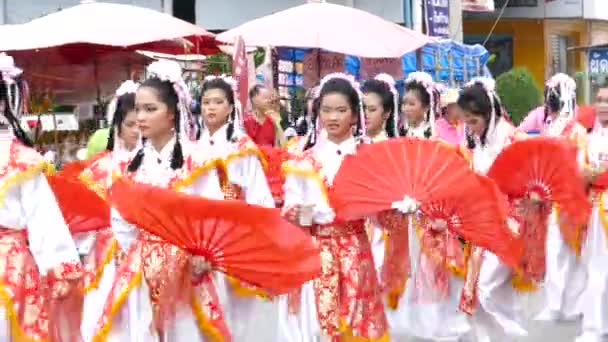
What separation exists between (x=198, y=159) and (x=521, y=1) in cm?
2477

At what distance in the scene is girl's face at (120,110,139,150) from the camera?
7344mm

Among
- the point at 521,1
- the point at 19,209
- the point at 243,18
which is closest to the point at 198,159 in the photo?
the point at 19,209

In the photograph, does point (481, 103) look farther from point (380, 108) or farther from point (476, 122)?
point (380, 108)

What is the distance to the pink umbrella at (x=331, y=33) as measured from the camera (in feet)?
37.2

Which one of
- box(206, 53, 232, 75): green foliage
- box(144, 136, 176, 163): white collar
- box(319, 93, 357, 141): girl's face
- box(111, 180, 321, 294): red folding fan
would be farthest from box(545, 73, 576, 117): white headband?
box(111, 180, 321, 294): red folding fan

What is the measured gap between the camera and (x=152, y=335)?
17.3 ft

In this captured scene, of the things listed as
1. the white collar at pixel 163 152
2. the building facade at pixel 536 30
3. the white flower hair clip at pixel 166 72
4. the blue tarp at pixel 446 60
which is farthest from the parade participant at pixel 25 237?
the building facade at pixel 536 30

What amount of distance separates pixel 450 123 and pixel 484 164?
2171mm

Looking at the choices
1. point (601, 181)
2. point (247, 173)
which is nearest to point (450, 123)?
point (601, 181)

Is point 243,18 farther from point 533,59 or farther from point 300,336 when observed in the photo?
point 300,336

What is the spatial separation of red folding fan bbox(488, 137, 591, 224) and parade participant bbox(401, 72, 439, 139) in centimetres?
105

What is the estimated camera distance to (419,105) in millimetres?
9211

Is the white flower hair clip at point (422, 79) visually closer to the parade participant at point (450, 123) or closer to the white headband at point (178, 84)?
the parade participant at point (450, 123)

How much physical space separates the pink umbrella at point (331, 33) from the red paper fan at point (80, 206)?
4.79m
